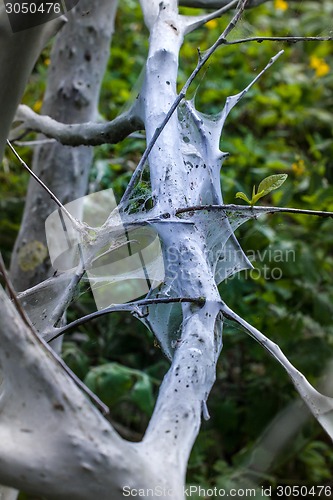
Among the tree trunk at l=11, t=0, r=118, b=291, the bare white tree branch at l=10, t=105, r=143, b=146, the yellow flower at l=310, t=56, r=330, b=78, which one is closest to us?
the bare white tree branch at l=10, t=105, r=143, b=146

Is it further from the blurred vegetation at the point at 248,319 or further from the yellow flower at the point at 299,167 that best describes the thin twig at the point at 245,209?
the yellow flower at the point at 299,167

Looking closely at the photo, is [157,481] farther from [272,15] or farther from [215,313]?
[272,15]

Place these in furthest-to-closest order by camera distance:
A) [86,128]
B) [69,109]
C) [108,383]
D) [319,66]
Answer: [319,66] → [69,109] → [108,383] → [86,128]

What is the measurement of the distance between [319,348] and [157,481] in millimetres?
1600

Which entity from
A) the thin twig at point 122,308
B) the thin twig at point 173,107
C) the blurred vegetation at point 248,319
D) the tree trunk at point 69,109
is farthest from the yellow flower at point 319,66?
the thin twig at point 122,308

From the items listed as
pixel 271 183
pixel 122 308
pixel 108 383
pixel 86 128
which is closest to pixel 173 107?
pixel 271 183

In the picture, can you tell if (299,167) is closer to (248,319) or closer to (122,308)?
(248,319)

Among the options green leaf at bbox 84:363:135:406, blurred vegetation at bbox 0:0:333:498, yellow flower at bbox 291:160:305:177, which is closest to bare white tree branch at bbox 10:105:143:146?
blurred vegetation at bbox 0:0:333:498

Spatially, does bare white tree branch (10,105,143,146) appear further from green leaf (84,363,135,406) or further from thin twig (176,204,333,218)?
green leaf (84,363,135,406)

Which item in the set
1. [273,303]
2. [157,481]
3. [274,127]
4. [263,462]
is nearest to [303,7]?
[274,127]

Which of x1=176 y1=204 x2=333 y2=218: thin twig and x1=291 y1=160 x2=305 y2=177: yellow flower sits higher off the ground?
x1=176 y1=204 x2=333 y2=218: thin twig

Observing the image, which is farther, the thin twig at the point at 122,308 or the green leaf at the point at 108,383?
the green leaf at the point at 108,383

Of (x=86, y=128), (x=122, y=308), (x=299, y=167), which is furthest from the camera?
(x=299, y=167)

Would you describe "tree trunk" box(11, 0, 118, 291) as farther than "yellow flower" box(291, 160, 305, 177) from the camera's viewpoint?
No
